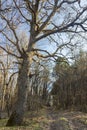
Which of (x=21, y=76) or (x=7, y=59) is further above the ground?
(x=7, y=59)

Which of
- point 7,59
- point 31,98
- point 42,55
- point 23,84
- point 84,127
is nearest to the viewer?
point 84,127

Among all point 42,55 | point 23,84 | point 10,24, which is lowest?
point 23,84

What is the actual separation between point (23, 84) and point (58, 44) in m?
4.21

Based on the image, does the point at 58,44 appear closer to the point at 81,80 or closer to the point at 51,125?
the point at 51,125

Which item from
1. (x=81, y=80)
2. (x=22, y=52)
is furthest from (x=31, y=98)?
(x=22, y=52)

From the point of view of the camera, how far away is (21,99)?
15.9m

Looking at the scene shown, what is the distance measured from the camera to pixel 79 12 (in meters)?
16.8

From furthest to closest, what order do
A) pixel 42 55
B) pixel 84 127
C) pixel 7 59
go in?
pixel 7 59 < pixel 42 55 < pixel 84 127

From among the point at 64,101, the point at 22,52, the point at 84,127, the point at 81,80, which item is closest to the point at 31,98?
the point at 64,101

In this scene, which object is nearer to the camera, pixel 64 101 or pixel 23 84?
pixel 23 84

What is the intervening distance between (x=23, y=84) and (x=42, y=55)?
2611 millimetres

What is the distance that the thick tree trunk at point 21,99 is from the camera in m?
15.5

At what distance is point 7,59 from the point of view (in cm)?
3291

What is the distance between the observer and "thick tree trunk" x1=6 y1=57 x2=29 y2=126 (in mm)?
15516
